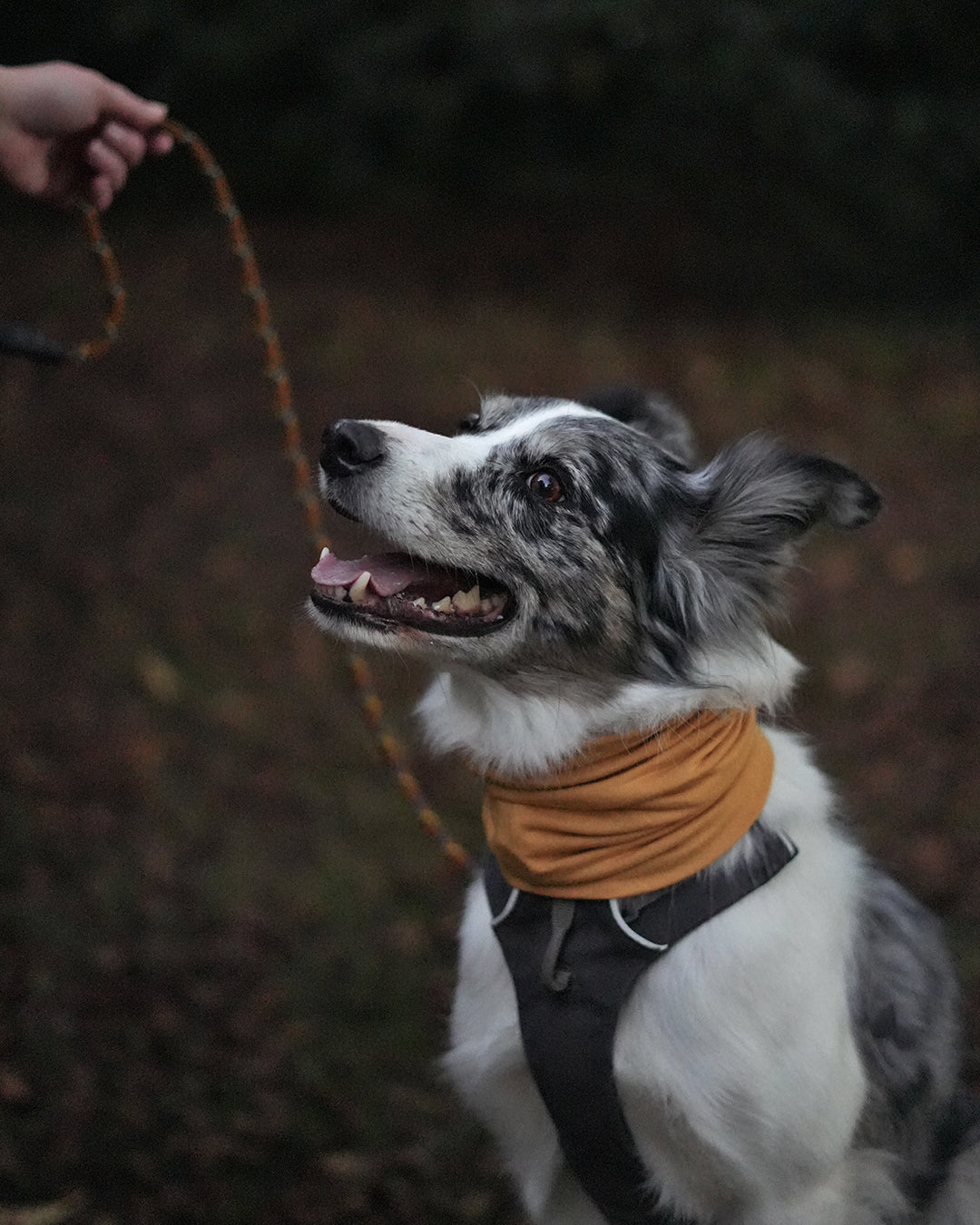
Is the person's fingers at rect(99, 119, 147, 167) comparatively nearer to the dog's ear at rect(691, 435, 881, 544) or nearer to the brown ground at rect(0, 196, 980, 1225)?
the dog's ear at rect(691, 435, 881, 544)

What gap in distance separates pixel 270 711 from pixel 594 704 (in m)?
3.90

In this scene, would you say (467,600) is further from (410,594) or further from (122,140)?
(122,140)

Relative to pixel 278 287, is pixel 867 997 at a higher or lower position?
higher

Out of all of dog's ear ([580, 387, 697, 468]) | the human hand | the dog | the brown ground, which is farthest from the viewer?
the brown ground

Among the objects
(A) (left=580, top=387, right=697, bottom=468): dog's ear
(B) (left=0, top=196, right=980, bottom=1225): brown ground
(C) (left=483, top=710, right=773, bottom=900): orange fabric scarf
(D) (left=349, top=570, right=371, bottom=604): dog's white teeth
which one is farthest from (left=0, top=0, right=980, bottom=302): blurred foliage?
(C) (left=483, top=710, right=773, bottom=900): orange fabric scarf

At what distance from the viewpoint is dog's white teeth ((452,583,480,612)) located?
9.16 feet

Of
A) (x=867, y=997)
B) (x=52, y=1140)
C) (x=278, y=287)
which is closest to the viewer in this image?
Result: (x=867, y=997)

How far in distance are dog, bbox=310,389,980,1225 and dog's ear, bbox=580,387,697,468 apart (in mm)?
285

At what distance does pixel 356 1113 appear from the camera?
4.05 m

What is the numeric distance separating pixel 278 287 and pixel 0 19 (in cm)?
339

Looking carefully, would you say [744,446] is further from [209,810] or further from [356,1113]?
[209,810]

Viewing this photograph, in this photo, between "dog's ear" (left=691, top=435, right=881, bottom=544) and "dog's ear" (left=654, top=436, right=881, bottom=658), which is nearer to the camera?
"dog's ear" (left=691, top=435, right=881, bottom=544)

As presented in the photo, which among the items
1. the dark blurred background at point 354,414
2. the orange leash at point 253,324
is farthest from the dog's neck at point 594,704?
the dark blurred background at point 354,414

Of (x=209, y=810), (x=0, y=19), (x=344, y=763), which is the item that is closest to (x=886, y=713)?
(x=344, y=763)
